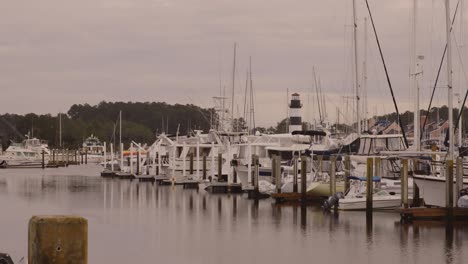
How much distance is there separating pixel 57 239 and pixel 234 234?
30771 millimetres

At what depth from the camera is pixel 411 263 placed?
30.4 meters

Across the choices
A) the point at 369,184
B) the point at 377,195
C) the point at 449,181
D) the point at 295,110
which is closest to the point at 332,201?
the point at 377,195

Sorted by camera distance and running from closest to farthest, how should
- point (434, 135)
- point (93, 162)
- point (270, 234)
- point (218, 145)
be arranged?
point (270, 234)
point (434, 135)
point (218, 145)
point (93, 162)

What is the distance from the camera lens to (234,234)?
39.6 metres

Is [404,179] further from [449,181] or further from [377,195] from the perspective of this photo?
[377,195]

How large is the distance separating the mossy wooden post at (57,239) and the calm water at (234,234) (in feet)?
52.9

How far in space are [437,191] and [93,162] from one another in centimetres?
14626

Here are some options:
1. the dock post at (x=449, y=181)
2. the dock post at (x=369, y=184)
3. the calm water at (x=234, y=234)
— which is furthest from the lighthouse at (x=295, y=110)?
the dock post at (x=449, y=181)

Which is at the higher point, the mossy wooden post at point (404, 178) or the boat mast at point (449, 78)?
the boat mast at point (449, 78)

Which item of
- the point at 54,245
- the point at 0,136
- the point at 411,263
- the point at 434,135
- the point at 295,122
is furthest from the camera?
the point at 0,136

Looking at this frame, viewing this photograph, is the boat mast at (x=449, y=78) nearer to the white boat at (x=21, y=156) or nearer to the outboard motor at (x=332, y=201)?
the outboard motor at (x=332, y=201)

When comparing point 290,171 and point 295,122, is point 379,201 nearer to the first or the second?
point 290,171

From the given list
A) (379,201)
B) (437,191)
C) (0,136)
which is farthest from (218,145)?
(0,136)

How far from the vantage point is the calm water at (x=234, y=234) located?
104 feet
